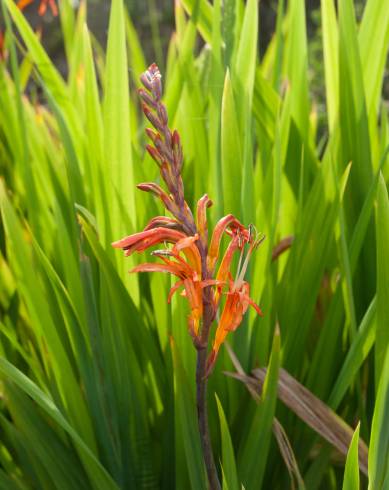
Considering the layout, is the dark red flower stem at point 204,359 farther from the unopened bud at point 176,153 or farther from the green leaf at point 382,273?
the green leaf at point 382,273

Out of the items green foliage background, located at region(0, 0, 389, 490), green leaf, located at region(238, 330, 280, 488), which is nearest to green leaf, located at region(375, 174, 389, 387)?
green foliage background, located at region(0, 0, 389, 490)

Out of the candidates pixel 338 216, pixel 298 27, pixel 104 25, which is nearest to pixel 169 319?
pixel 338 216

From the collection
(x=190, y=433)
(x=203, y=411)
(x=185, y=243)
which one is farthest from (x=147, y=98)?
(x=190, y=433)

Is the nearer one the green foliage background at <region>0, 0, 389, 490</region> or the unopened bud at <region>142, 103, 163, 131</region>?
the unopened bud at <region>142, 103, 163, 131</region>

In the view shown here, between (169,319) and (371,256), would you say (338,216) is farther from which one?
(169,319)

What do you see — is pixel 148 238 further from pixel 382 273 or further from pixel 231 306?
pixel 382 273

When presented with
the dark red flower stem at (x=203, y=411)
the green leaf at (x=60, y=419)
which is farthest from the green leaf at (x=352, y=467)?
the green leaf at (x=60, y=419)

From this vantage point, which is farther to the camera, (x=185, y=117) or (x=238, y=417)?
(x=185, y=117)

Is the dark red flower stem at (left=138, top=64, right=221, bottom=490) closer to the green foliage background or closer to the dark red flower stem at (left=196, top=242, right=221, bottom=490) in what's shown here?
the dark red flower stem at (left=196, top=242, right=221, bottom=490)
